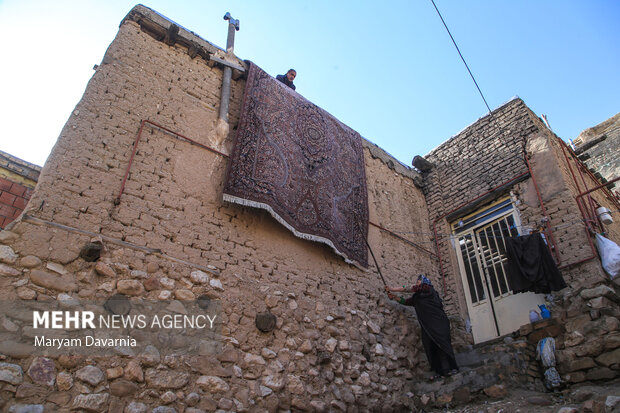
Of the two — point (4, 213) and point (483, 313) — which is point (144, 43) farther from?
point (483, 313)

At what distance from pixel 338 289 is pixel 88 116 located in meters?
3.54

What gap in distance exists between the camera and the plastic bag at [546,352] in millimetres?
4938

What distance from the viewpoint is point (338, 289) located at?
566 centimetres

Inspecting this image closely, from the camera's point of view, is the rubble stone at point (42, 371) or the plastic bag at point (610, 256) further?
the plastic bag at point (610, 256)

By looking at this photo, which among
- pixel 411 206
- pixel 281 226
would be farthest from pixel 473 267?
pixel 281 226

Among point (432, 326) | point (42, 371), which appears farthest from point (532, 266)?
point (42, 371)

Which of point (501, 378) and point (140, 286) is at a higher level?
point (140, 286)

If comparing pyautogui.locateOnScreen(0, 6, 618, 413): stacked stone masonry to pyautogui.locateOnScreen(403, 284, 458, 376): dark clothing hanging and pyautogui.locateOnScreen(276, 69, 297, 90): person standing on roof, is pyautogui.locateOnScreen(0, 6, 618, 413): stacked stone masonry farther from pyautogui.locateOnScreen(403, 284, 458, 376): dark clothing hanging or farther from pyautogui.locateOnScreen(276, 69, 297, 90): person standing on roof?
pyautogui.locateOnScreen(276, 69, 297, 90): person standing on roof

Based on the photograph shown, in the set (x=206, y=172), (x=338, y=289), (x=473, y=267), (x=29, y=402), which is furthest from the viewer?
(x=473, y=267)

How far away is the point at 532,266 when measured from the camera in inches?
227

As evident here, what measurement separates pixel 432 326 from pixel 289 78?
439 centimetres

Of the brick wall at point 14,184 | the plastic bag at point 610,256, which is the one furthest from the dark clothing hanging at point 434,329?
the brick wall at point 14,184

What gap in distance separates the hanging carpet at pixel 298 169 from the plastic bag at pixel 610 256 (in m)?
3.03

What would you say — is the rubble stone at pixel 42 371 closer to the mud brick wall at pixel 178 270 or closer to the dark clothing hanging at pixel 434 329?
the mud brick wall at pixel 178 270
